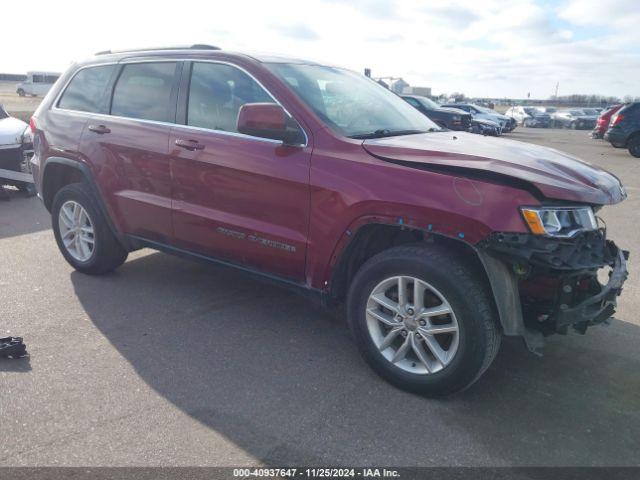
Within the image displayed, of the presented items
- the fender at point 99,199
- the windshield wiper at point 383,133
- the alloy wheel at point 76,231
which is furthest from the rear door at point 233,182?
the alloy wheel at point 76,231

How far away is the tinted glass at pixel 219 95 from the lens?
3850mm

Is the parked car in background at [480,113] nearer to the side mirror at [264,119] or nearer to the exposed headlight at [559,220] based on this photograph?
the side mirror at [264,119]

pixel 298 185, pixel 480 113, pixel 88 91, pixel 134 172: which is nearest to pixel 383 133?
pixel 298 185

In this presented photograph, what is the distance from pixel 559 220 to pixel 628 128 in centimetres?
1615

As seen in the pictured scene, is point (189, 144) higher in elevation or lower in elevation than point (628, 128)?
higher

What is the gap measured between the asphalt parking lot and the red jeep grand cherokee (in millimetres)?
316

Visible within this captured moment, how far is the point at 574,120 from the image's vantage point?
127 ft

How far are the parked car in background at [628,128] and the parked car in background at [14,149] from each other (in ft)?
51.5

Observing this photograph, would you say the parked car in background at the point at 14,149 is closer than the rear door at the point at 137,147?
No

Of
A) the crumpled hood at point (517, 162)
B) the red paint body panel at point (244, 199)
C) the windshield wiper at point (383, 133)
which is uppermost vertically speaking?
the windshield wiper at point (383, 133)

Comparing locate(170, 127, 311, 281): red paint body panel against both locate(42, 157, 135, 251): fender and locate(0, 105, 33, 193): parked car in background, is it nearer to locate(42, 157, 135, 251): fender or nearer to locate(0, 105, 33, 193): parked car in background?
locate(42, 157, 135, 251): fender

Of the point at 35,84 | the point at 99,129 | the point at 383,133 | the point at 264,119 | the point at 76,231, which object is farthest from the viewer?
the point at 35,84

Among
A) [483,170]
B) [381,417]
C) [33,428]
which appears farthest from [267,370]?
[483,170]

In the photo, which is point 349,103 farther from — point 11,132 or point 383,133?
point 11,132
